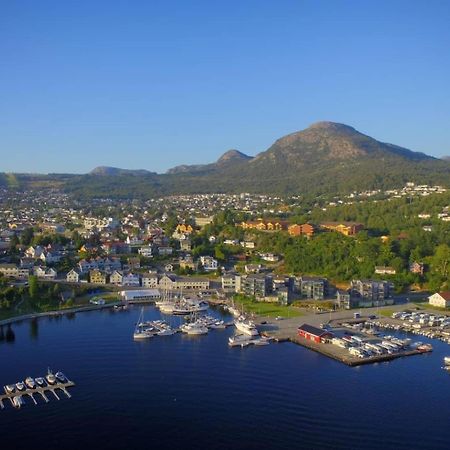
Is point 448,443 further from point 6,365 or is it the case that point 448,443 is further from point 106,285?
point 106,285

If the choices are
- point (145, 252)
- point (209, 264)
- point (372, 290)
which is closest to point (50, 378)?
point (372, 290)

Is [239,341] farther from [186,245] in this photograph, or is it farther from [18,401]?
[186,245]

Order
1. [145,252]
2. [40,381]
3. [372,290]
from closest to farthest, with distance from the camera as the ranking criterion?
[40,381]
[372,290]
[145,252]

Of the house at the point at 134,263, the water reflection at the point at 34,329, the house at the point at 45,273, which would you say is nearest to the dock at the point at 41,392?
the water reflection at the point at 34,329

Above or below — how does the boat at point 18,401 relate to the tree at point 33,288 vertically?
below

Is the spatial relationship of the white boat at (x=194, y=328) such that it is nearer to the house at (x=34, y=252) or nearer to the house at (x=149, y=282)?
the house at (x=149, y=282)

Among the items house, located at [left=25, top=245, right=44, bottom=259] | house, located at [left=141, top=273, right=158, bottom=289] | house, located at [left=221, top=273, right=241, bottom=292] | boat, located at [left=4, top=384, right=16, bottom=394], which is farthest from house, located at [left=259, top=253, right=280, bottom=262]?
boat, located at [left=4, top=384, right=16, bottom=394]
